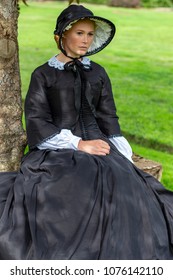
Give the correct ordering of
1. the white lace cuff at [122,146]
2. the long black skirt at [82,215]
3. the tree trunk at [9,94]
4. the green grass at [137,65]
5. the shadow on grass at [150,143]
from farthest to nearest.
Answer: the green grass at [137,65], the shadow on grass at [150,143], the tree trunk at [9,94], the white lace cuff at [122,146], the long black skirt at [82,215]

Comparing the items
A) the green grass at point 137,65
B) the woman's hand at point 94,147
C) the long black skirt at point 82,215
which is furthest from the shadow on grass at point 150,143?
the long black skirt at point 82,215

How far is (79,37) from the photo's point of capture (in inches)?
159

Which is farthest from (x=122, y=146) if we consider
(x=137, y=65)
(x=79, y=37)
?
(x=137, y=65)

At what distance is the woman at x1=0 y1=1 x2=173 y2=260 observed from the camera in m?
3.50

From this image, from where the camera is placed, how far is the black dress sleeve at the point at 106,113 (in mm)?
4391

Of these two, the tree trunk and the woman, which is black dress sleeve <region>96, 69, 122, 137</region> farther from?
the tree trunk

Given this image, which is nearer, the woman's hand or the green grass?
the woman's hand

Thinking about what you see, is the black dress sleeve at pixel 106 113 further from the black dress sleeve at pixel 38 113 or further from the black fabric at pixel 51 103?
the black dress sleeve at pixel 38 113

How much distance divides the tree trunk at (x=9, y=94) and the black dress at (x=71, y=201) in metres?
0.51

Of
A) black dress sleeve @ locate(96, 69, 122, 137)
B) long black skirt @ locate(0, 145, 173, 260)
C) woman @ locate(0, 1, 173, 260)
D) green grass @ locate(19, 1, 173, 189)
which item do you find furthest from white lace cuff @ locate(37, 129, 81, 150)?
green grass @ locate(19, 1, 173, 189)

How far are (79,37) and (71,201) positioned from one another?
1262 mm

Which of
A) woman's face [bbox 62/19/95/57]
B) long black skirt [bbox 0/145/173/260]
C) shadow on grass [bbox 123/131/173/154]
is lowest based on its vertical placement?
shadow on grass [bbox 123/131/173/154]

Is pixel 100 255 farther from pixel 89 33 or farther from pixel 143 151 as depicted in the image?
pixel 143 151

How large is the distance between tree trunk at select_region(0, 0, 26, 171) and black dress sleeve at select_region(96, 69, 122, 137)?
75 centimetres
